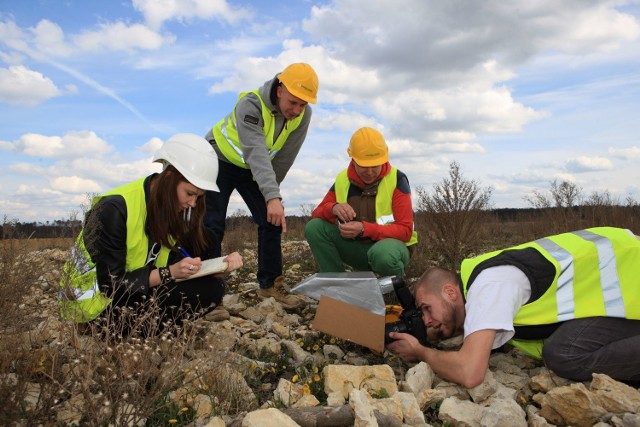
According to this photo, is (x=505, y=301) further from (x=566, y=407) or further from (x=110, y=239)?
(x=110, y=239)

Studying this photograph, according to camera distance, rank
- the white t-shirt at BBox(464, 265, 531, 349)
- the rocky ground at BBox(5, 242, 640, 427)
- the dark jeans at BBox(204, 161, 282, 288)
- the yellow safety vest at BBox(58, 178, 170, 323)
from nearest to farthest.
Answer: the rocky ground at BBox(5, 242, 640, 427) → the white t-shirt at BBox(464, 265, 531, 349) → the yellow safety vest at BBox(58, 178, 170, 323) → the dark jeans at BBox(204, 161, 282, 288)

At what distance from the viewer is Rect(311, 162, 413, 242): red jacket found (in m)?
4.49

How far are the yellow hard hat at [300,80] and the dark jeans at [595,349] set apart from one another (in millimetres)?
2714

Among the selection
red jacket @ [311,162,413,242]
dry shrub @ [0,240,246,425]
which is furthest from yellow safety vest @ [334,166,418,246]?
dry shrub @ [0,240,246,425]

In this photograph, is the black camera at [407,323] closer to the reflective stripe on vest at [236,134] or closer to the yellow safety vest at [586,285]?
the yellow safety vest at [586,285]

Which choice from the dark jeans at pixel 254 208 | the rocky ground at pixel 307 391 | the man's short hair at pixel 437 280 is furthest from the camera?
the dark jeans at pixel 254 208

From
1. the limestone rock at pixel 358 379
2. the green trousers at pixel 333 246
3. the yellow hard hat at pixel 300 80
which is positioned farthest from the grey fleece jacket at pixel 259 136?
the limestone rock at pixel 358 379

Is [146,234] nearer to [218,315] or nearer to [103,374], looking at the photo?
[103,374]

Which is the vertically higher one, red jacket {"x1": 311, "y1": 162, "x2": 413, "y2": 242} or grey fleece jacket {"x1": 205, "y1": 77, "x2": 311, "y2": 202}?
grey fleece jacket {"x1": 205, "y1": 77, "x2": 311, "y2": 202}

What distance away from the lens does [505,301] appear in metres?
2.74

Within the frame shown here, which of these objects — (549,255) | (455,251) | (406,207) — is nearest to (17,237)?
(406,207)

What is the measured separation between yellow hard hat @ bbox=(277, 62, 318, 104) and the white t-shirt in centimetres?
233

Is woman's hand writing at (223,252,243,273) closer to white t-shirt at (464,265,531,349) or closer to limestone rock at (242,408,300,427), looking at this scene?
limestone rock at (242,408,300,427)

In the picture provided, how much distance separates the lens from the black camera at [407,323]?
3215 mm
